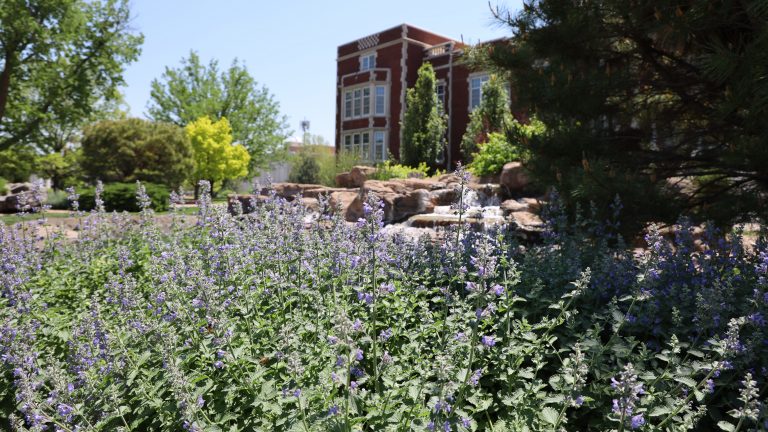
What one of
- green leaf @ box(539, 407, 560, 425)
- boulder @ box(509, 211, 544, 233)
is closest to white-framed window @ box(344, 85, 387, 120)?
boulder @ box(509, 211, 544, 233)

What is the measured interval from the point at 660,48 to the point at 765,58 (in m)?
1.49

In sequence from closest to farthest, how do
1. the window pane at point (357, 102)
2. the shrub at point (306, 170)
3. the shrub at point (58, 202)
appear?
the shrub at point (58, 202) → the shrub at point (306, 170) → the window pane at point (357, 102)

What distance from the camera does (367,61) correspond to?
37.0m

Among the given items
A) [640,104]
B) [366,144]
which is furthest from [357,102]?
[640,104]

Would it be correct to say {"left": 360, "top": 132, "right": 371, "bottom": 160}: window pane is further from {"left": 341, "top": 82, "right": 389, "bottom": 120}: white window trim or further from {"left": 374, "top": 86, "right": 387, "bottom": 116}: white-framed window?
{"left": 374, "top": 86, "right": 387, "bottom": 116}: white-framed window

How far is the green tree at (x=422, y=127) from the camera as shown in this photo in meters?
27.5

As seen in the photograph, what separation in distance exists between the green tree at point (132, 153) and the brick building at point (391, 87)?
36.8 ft

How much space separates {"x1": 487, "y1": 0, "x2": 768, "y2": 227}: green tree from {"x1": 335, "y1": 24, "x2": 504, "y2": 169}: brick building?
2576cm

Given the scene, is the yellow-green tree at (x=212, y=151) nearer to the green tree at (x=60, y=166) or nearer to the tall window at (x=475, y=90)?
the green tree at (x=60, y=166)

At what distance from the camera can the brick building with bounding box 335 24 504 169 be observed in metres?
32.1

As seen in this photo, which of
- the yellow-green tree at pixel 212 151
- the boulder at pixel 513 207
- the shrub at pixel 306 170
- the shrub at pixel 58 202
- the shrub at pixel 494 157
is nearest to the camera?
the boulder at pixel 513 207

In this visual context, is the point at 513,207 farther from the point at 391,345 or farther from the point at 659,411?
the point at 659,411

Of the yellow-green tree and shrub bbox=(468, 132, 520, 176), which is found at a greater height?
the yellow-green tree

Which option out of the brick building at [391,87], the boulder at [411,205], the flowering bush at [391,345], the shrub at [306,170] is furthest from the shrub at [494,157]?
the brick building at [391,87]
